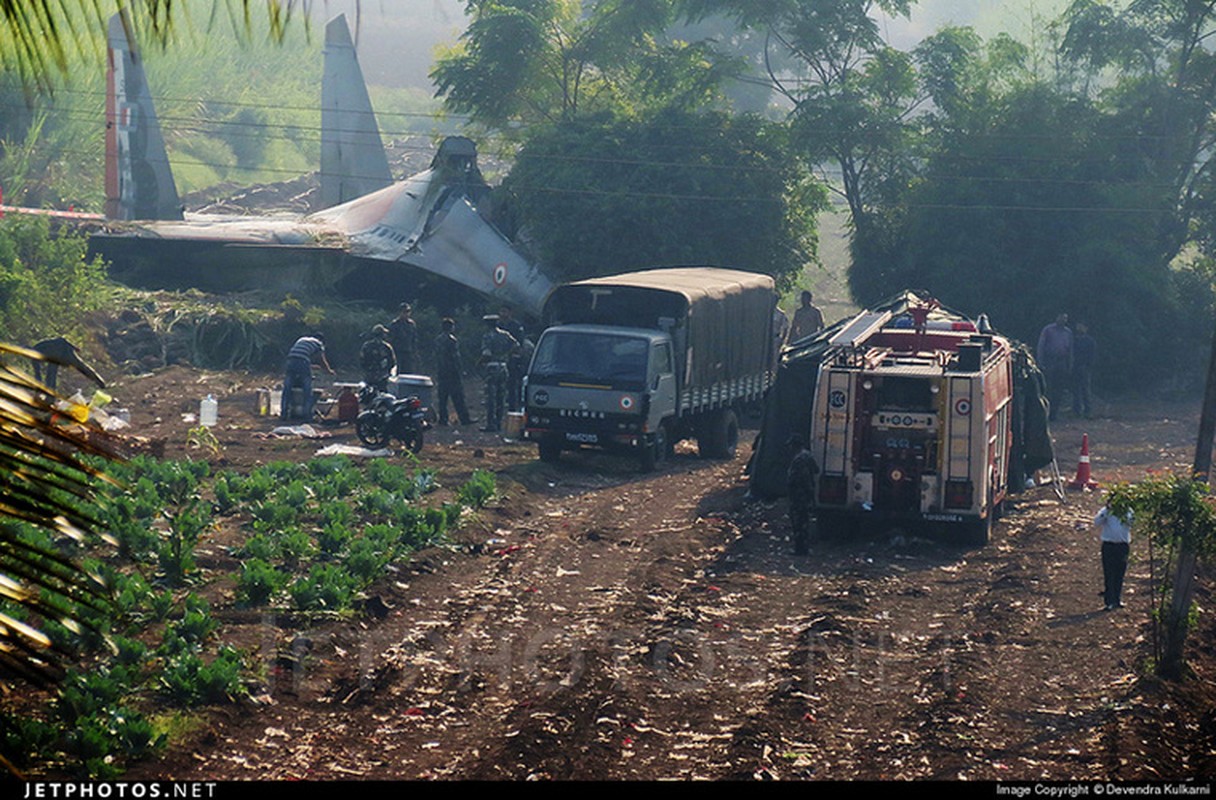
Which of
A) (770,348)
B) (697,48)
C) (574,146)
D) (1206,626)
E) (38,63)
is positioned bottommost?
(1206,626)

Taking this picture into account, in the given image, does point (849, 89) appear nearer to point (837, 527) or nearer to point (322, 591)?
point (837, 527)

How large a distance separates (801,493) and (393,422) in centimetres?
796

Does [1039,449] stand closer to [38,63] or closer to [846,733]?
[846,733]

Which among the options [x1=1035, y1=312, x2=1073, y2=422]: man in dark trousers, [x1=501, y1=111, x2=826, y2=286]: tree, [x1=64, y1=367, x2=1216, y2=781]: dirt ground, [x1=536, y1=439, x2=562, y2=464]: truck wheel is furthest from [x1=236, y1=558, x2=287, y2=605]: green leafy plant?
[x1=501, y1=111, x2=826, y2=286]: tree

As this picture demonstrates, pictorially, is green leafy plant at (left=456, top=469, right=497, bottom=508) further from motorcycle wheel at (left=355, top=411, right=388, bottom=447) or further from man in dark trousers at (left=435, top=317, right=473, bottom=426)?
man in dark trousers at (left=435, top=317, right=473, bottom=426)

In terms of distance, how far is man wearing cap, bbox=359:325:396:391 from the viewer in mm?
23422

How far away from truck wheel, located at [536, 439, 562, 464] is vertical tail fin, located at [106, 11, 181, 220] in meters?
20.7

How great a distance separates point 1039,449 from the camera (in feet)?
69.8

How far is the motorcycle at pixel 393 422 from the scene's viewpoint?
22.0m

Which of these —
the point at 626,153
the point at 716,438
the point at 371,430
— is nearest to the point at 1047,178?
the point at 626,153

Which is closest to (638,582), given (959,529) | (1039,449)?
(959,529)

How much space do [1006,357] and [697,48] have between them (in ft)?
83.8

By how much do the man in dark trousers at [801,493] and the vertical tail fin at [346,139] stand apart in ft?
96.1

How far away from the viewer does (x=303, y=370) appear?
24.5m
